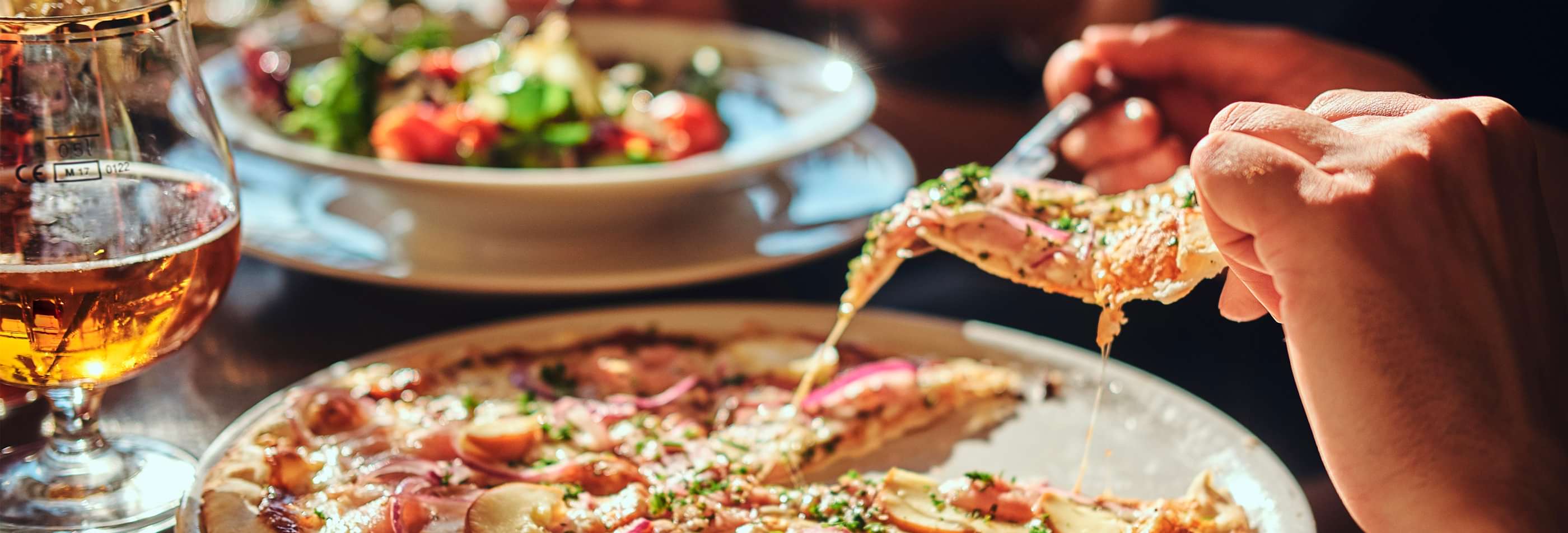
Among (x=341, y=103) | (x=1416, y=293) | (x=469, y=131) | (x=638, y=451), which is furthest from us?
(x=341, y=103)

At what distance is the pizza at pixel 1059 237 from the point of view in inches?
52.6

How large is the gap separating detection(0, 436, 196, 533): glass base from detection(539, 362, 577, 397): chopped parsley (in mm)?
472

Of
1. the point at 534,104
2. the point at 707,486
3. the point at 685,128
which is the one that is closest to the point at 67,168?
the point at 707,486

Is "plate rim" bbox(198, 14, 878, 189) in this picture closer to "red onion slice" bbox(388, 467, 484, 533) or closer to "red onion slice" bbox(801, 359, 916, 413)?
"red onion slice" bbox(801, 359, 916, 413)

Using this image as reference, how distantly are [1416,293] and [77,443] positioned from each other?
1361 mm

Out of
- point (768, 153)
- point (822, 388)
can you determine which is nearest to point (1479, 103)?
point (822, 388)

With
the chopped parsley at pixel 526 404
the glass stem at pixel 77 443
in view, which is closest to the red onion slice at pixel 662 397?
the chopped parsley at pixel 526 404

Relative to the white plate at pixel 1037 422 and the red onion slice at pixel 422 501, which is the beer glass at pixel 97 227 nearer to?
the white plate at pixel 1037 422

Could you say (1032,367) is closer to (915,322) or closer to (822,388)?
(915,322)

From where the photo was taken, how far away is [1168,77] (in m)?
2.12

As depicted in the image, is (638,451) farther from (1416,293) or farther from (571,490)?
(1416,293)

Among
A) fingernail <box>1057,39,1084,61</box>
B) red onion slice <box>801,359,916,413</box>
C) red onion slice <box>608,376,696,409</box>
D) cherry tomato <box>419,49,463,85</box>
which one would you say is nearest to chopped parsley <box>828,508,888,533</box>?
red onion slice <box>801,359,916,413</box>

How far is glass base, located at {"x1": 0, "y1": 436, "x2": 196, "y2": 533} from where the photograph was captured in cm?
121

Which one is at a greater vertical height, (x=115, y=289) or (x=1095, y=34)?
(x=115, y=289)
